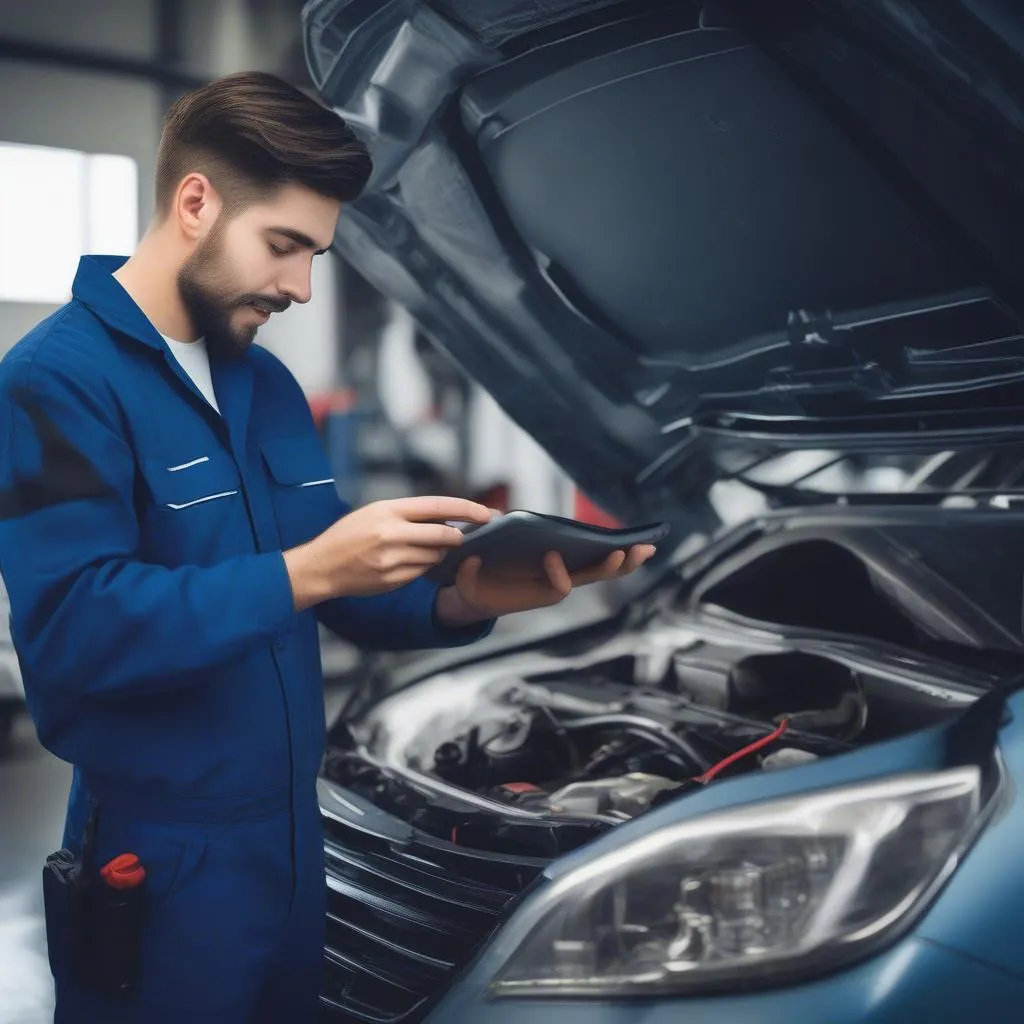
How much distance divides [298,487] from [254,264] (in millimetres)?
263

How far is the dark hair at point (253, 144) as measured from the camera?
1119mm

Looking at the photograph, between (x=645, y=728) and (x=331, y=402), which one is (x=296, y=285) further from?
(x=331, y=402)

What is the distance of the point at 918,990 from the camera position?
0.76m

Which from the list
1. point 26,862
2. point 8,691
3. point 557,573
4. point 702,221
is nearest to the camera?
point 557,573

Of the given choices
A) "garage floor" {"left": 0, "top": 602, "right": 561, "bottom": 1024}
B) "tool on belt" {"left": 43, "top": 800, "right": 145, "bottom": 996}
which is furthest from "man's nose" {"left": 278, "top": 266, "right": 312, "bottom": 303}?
"garage floor" {"left": 0, "top": 602, "right": 561, "bottom": 1024}

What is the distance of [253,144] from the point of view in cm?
111

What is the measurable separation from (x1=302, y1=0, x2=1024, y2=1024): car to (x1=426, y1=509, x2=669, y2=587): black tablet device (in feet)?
0.95

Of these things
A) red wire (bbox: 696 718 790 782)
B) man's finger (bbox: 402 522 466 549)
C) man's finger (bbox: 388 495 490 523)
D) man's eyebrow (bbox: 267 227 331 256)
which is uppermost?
man's eyebrow (bbox: 267 227 331 256)

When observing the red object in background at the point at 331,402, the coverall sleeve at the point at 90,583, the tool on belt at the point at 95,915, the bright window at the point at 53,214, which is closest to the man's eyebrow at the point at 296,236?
the coverall sleeve at the point at 90,583

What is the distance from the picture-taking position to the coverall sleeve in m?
0.97

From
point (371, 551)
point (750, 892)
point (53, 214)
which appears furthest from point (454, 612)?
point (53, 214)

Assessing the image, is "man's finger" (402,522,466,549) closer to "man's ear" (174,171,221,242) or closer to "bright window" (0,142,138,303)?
"man's ear" (174,171,221,242)

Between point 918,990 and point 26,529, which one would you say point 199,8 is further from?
point 918,990

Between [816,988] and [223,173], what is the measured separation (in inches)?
35.2
